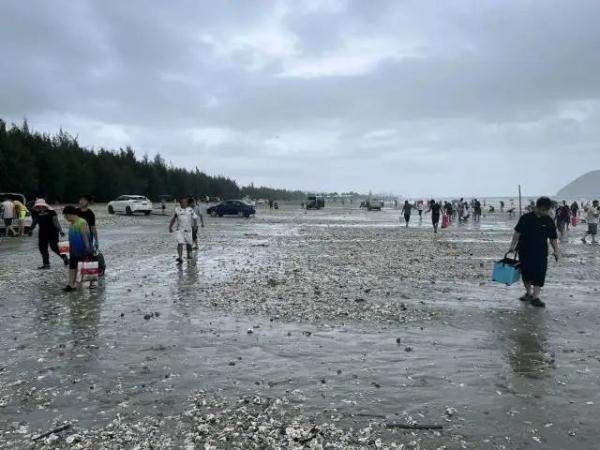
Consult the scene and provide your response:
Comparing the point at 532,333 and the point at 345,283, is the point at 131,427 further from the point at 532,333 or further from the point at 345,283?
the point at 345,283

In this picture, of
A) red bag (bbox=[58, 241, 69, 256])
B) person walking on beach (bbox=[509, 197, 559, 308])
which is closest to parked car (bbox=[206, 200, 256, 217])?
red bag (bbox=[58, 241, 69, 256])

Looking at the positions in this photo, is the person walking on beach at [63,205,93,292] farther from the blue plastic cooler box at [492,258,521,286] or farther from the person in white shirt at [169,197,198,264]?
the blue plastic cooler box at [492,258,521,286]

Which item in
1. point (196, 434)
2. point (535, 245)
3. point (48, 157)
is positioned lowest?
point (196, 434)

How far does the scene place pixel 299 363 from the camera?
Result: 591 centimetres

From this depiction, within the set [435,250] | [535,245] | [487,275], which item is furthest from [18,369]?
[435,250]

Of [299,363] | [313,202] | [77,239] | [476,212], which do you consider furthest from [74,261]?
[313,202]

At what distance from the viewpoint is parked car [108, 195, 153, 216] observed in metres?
47.0

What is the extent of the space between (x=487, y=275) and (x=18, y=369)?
34.5 ft

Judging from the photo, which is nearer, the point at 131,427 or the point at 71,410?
the point at 131,427

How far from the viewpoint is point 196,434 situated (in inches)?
165

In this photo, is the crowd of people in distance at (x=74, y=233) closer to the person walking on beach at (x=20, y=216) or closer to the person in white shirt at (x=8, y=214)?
the person in white shirt at (x=8, y=214)

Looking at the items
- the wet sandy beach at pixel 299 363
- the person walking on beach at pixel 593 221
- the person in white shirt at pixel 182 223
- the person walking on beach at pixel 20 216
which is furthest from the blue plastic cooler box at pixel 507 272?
the person walking on beach at pixel 20 216

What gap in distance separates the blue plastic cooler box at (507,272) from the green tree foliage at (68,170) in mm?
38023

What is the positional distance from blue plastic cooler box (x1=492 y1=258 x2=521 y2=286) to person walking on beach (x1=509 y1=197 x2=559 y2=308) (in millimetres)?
152
